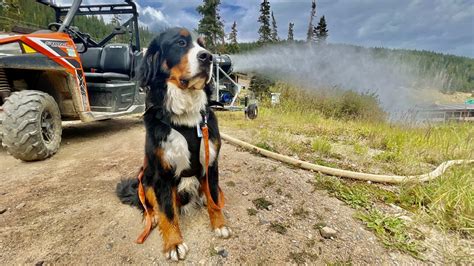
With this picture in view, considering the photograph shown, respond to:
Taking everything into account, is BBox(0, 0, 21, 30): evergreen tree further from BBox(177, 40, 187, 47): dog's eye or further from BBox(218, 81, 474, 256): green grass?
BBox(177, 40, 187, 47): dog's eye

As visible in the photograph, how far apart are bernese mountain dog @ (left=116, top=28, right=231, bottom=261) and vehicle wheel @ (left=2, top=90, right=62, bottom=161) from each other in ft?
6.44

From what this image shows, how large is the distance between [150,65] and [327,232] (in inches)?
70.8

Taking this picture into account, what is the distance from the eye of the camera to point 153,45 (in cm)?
190

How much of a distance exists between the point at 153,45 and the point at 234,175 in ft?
5.19

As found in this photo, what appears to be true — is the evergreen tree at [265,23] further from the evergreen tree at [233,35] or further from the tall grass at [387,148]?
the tall grass at [387,148]

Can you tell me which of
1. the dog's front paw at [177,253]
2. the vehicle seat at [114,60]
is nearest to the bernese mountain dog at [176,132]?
the dog's front paw at [177,253]

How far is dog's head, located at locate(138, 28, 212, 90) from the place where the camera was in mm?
1705

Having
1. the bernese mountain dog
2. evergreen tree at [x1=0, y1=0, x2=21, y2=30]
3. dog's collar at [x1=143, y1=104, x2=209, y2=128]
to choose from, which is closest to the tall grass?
the bernese mountain dog

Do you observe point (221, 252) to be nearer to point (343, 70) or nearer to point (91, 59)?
point (91, 59)

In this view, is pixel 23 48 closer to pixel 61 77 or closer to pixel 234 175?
pixel 61 77

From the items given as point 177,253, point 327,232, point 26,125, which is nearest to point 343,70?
point 327,232

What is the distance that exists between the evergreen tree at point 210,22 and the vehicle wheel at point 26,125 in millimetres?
26523

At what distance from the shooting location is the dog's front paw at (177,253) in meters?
1.58

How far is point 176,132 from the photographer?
1759mm
